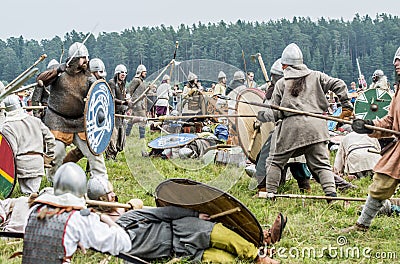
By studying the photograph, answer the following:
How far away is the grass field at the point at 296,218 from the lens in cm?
455

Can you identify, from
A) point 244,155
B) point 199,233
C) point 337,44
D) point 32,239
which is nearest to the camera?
point 32,239

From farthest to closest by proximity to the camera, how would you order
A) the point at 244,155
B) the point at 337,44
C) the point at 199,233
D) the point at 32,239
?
the point at 337,44 → the point at 244,155 → the point at 199,233 → the point at 32,239

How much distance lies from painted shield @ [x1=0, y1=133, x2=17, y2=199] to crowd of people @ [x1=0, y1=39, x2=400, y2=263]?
325 millimetres

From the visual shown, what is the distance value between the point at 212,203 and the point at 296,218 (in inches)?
62.6

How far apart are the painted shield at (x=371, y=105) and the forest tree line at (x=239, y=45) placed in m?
1.45

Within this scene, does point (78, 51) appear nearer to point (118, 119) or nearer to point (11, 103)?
point (11, 103)

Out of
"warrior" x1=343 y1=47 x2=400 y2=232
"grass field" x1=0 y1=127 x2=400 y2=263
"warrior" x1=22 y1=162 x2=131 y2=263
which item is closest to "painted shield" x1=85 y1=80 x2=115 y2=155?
"grass field" x1=0 y1=127 x2=400 y2=263

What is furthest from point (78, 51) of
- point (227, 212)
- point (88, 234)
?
point (88, 234)

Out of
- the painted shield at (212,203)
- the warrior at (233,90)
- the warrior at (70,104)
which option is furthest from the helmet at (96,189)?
the warrior at (70,104)

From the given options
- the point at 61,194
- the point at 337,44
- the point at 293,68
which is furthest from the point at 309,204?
the point at 337,44

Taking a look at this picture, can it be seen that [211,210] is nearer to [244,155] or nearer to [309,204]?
[309,204]

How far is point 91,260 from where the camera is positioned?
14.3 feet

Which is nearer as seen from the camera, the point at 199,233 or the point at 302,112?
the point at 199,233

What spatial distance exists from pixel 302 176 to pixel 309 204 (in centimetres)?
86
